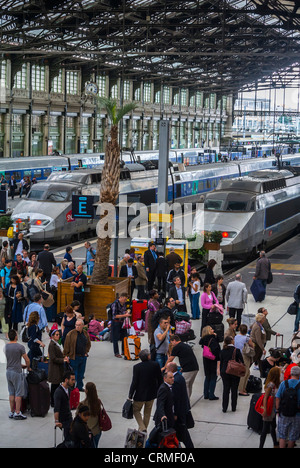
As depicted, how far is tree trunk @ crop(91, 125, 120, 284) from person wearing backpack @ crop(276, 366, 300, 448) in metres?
9.66

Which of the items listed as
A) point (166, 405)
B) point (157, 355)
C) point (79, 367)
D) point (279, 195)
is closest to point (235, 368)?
point (157, 355)

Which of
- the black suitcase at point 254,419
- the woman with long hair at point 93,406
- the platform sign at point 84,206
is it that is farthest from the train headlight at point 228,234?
the woman with long hair at point 93,406

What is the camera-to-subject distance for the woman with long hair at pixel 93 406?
9.12 m

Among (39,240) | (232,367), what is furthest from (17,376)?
(39,240)

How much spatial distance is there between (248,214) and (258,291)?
309 inches

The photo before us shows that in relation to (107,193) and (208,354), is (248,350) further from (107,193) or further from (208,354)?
(107,193)

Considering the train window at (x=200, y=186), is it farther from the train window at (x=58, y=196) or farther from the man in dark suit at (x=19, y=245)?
the man in dark suit at (x=19, y=245)

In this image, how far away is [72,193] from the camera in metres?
31.5

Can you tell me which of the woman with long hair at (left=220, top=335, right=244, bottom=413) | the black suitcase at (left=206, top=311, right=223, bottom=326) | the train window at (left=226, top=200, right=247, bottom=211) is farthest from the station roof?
the woman with long hair at (left=220, top=335, right=244, bottom=413)

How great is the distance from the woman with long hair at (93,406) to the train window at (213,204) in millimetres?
19929

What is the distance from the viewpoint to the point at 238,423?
1143cm

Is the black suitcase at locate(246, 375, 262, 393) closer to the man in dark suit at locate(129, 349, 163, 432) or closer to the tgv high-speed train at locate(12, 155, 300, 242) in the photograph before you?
the man in dark suit at locate(129, 349, 163, 432)
